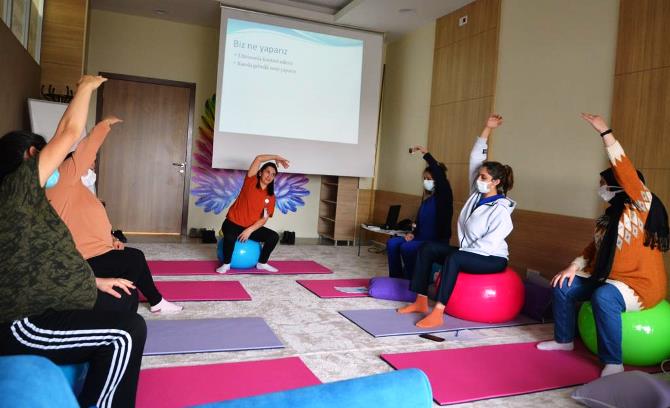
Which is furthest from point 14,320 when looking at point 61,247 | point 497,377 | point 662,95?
point 662,95

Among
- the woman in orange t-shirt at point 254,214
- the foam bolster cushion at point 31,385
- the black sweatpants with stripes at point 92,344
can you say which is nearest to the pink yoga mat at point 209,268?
the woman in orange t-shirt at point 254,214

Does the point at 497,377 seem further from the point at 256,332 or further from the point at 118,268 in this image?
the point at 118,268

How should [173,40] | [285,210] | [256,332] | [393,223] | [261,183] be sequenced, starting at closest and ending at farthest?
1. [256,332]
2. [261,183]
3. [393,223]
4. [173,40]
5. [285,210]

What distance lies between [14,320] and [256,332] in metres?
1.55

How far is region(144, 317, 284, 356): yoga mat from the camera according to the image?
256 centimetres

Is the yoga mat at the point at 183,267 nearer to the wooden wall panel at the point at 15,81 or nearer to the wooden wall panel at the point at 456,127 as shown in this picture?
the wooden wall panel at the point at 15,81

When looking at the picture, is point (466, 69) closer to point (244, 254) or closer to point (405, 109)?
point (405, 109)

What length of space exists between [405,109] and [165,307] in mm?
4378

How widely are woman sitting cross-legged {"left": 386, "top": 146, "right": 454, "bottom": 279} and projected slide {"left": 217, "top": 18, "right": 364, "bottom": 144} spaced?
2.37m

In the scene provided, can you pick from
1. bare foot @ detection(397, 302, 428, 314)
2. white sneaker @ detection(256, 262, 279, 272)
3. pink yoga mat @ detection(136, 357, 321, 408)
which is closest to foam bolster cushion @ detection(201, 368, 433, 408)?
pink yoga mat @ detection(136, 357, 321, 408)

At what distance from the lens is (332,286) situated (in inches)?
165

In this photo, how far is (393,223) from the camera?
5930 millimetres

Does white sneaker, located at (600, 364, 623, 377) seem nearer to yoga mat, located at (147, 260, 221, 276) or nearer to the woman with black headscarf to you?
the woman with black headscarf

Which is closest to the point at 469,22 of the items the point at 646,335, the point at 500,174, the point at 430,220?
the point at 430,220
